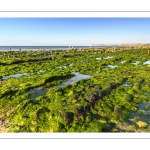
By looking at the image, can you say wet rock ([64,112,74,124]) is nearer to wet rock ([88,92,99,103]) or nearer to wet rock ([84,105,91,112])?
wet rock ([84,105,91,112])

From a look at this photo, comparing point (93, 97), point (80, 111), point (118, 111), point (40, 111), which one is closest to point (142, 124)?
point (118, 111)

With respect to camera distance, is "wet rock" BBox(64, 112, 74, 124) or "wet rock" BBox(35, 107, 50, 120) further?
"wet rock" BBox(35, 107, 50, 120)

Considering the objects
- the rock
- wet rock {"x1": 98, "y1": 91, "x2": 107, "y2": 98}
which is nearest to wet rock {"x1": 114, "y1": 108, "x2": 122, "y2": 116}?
the rock

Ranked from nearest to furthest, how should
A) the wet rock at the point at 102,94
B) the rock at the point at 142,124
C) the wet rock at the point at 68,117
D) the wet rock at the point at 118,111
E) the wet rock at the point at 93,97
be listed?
the rock at the point at 142,124 < the wet rock at the point at 68,117 < the wet rock at the point at 118,111 < the wet rock at the point at 93,97 < the wet rock at the point at 102,94

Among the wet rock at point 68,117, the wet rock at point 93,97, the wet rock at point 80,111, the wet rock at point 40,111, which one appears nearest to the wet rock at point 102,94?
the wet rock at point 93,97

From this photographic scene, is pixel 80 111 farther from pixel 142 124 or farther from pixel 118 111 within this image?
pixel 142 124

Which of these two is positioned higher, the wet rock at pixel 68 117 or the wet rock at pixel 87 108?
the wet rock at pixel 87 108

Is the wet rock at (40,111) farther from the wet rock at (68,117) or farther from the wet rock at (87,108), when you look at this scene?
the wet rock at (87,108)

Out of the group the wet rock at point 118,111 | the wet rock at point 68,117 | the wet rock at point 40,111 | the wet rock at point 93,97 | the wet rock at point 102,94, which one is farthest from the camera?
the wet rock at point 102,94

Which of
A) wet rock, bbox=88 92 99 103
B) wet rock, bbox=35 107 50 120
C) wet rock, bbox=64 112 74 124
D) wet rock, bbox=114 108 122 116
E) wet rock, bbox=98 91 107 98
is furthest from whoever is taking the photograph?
wet rock, bbox=98 91 107 98
